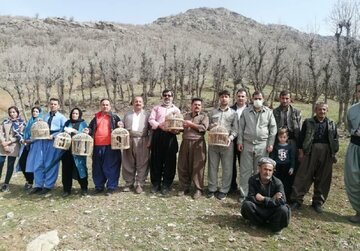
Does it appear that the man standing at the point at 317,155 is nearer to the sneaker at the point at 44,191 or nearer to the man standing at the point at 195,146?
the man standing at the point at 195,146

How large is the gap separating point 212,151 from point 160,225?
1892 mm

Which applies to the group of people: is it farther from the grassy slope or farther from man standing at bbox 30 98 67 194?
the grassy slope

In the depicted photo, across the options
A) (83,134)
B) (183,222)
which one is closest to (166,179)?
(183,222)

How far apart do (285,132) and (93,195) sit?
4.02 m

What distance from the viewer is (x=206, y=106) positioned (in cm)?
3297

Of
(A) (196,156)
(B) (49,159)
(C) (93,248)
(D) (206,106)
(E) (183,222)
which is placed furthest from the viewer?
(D) (206,106)

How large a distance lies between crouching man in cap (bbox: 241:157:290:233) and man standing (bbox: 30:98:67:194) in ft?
13.9

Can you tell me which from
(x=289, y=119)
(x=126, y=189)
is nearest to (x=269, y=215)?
(x=289, y=119)

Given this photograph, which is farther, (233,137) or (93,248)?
(233,137)

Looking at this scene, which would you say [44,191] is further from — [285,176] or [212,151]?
[285,176]

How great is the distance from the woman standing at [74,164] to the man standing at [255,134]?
10.6 feet

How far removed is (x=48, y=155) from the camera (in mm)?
7453

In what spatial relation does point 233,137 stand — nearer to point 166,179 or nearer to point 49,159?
point 166,179

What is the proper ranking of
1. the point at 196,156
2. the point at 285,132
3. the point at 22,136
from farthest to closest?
the point at 22,136 < the point at 196,156 < the point at 285,132
